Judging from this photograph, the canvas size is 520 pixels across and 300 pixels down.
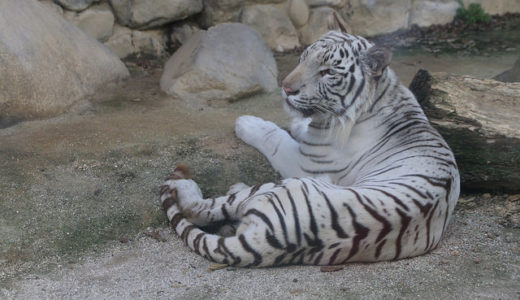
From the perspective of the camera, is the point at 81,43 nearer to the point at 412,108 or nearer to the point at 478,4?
the point at 412,108

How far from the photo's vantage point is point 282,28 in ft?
23.0

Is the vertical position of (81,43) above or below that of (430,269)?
above

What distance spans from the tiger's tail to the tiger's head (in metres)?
1.00

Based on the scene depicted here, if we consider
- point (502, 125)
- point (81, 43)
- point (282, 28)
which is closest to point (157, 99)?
point (81, 43)

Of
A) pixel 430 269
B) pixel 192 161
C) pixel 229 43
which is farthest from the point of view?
pixel 229 43

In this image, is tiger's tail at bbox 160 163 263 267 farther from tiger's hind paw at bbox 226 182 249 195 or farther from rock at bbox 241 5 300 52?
rock at bbox 241 5 300 52

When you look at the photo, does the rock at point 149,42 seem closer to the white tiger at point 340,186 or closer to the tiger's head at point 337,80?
the white tiger at point 340,186

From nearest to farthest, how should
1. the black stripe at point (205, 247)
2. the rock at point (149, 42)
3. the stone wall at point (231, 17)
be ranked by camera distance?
the black stripe at point (205, 247), the stone wall at point (231, 17), the rock at point (149, 42)

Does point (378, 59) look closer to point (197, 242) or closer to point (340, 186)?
point (340, 186)

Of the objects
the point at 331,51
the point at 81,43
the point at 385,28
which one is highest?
the point at 331,51

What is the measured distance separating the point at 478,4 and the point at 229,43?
15.3ft

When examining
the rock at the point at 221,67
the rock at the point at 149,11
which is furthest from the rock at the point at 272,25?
the rock at the point at 221,67

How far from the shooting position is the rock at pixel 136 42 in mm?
6164

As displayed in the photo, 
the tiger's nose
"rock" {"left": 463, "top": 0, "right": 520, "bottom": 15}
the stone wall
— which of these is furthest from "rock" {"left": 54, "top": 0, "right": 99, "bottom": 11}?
"rock" {"left": 463, "top": 0, "right": 520, "bottom": 15}
